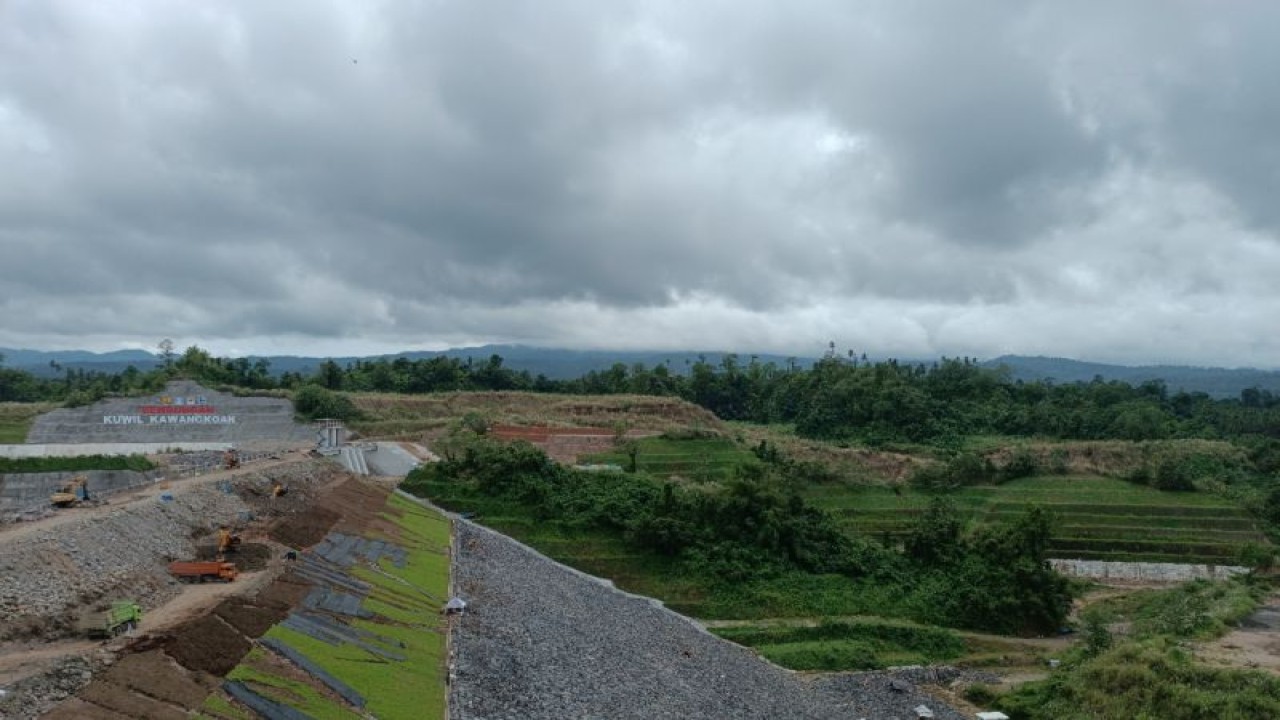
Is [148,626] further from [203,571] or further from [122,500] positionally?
[122,500]

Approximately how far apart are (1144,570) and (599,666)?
47.2 meters

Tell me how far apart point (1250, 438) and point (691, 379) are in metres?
69.6

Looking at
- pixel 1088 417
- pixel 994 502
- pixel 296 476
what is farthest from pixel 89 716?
pixel 1088 417

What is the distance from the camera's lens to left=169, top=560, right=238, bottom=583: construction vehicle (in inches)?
1103

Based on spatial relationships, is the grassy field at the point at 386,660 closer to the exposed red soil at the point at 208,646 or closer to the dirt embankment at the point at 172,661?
the exposed red soil at the point at 208,646

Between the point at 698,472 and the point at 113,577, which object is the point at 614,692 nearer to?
the point at 113,577

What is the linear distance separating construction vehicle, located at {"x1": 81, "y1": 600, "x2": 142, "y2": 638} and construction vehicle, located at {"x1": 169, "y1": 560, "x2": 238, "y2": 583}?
221 inches

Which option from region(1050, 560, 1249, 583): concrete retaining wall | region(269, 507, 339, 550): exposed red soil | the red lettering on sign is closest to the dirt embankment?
region(269, 507, 339, 550): exposed red soil

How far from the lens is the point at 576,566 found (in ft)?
157

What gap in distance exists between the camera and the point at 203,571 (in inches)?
1108

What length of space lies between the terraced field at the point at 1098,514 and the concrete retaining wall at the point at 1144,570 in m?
0.77

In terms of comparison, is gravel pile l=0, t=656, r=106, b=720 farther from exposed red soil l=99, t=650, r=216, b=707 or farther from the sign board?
the sign board

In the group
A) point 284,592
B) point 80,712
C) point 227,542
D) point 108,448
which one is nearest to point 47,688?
point 80,712

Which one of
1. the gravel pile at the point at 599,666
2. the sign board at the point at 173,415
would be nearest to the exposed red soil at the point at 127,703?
the gravel pile at the point at 599,666
